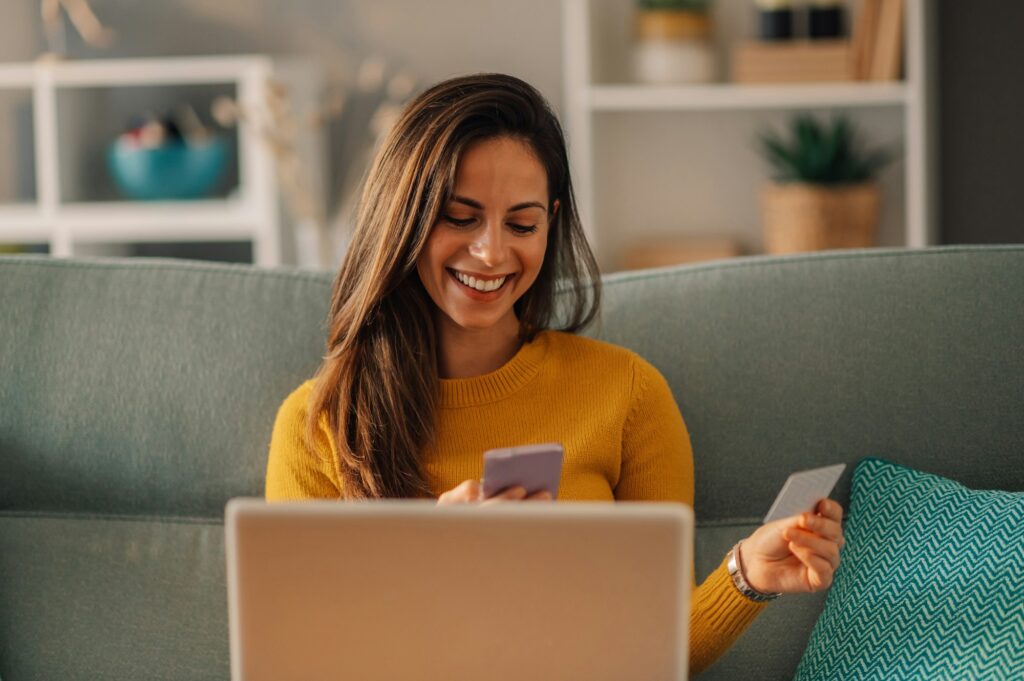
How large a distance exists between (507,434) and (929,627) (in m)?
0.51

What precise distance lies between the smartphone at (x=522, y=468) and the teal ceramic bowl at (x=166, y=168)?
2646mm

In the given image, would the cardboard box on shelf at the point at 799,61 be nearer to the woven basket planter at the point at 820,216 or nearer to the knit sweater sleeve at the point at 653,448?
the woven basket planter at the point at 820,216

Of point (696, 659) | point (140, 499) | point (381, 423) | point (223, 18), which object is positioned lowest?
point (696, 659)

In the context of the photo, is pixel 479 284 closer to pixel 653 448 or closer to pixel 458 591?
pixel 653 448

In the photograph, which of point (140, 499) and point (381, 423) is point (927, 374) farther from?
point (140, 499)

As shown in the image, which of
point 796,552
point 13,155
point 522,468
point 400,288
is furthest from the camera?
point 13,155

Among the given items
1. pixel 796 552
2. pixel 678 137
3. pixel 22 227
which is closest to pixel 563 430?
pixel 796 552

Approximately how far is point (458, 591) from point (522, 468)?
0.18 m

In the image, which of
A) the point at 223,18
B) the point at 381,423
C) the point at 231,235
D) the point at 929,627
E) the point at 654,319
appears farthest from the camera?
the point at 223,18

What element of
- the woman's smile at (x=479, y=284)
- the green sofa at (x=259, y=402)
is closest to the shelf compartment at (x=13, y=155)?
the green sofa at (x=259, y=402)

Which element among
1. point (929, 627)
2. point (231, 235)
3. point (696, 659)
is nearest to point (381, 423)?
point (696, 659)

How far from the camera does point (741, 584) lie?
133 centimetres

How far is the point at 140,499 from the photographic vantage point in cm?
166

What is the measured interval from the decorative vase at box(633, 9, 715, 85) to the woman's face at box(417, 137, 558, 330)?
180 centimetres
